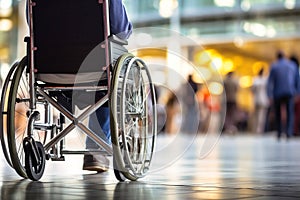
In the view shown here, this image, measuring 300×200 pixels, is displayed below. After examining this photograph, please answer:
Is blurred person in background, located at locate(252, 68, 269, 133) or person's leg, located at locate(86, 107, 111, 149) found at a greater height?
blurred person in background, located at locate(252, 68, 269, 133)

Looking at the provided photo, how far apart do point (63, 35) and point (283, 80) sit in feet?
29.5

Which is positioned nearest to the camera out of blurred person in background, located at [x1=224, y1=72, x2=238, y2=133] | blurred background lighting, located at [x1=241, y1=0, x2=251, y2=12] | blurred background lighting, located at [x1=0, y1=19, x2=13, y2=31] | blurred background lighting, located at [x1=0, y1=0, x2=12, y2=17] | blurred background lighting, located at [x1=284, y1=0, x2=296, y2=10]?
blurred person in background, located at [x1=224, y1=72, x2=238, y2=133]

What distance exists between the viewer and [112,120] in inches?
145

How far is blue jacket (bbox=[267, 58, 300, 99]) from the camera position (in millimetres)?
12562

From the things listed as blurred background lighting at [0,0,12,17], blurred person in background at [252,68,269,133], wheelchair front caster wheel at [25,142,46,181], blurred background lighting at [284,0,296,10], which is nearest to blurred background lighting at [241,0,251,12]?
blurred background lighting at [284,0,296,10]

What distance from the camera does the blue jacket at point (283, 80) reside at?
41.2 feet

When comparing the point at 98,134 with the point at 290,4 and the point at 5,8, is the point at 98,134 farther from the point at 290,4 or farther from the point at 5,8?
the point at 290,4

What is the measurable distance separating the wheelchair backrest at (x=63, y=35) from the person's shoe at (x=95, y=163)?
0.75 m

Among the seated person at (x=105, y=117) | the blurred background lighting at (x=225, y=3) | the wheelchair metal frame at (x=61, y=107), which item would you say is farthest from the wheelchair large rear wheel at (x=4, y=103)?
the blurred background lighting at (x=225, y=3)

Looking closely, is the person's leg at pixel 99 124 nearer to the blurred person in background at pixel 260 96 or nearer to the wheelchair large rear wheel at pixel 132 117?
the wheelchair large rear wheel at pixel 132 117

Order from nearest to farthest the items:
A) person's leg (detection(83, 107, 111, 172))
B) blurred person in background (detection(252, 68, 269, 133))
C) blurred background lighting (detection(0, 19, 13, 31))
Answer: person's leg (detection(83, 107, 111, 172)), blurred person in background (detection(252, 68, 269, 133)), blurred background lighting (detection(0, 19, 13, 31))

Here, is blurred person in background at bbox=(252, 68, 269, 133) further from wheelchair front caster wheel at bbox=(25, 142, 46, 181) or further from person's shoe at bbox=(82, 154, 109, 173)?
wheelchair front caster wheel at bbox=(25, 142, 46, 181)

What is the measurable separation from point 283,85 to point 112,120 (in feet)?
30.2

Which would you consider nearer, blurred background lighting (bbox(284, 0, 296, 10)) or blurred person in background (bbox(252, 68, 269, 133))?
blurred person in background (bbox(252, 68, 269, 133))
